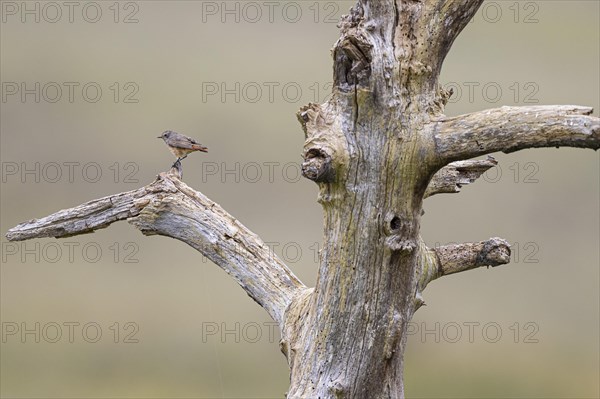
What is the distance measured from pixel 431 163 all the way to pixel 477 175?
3.80ft

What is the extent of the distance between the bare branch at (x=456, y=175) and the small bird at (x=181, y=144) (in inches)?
60.4

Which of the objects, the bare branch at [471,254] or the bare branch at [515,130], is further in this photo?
the bare branch at [471,254]

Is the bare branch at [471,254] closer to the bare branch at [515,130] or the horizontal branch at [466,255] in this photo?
the horizontal branch at [466,255]

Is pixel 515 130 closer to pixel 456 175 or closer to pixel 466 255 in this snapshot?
pixel 456 175

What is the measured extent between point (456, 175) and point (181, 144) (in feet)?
6.03

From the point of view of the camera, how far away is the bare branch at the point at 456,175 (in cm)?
473

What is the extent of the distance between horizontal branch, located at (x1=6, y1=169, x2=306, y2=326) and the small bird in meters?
0.33

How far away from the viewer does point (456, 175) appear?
4.75 metres

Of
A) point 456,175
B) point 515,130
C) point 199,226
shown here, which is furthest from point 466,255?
point 199,226

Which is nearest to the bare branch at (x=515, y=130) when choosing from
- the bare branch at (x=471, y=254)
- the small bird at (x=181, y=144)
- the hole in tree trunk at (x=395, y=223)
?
the hole in tree trunk at (x=395, y=223)

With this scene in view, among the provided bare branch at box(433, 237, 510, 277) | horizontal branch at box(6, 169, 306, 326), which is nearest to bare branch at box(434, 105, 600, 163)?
bare branch at box(433, 237, 510, 277)

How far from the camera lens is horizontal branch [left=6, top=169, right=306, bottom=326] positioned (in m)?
4.70

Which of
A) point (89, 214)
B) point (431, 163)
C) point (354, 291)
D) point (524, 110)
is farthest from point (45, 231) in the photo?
point (524, 110)

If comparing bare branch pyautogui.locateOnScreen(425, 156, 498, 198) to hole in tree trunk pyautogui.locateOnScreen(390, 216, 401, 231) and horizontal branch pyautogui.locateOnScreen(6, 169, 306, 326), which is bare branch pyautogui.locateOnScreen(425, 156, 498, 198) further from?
horizontal branch pyautogui.locateOnScreen(6, 169, 306, 326)
